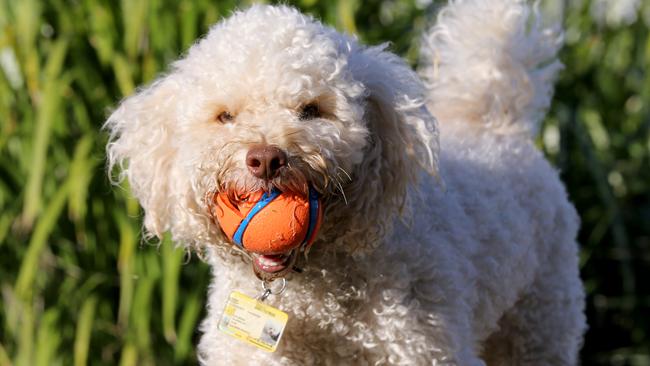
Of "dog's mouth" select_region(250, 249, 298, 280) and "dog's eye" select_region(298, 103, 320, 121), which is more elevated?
"dog's eye" select_region(298, 103, 320, 121)

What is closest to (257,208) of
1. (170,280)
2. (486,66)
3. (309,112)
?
(309,112)

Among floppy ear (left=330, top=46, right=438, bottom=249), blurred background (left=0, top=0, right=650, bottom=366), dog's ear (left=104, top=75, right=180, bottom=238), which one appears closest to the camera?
floppy ear (left=330, top=46, right=438, bottom=249)

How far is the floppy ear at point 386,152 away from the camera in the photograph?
284cm

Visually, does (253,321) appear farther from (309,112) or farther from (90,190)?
(90,190)

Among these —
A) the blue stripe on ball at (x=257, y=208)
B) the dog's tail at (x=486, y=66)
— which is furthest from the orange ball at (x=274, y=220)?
the dog's tail at (x=486, y=66)

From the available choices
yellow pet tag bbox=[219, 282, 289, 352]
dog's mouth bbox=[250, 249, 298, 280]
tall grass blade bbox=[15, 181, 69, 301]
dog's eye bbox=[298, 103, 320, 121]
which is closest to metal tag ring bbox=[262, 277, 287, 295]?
yellow pet tag bbox=[219, 282, 289, 352]

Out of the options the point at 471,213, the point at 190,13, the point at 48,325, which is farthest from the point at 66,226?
the point at 471,213

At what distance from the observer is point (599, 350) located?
5695 mm

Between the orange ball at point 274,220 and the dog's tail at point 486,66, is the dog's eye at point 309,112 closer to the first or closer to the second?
the orange ball at point 274,220

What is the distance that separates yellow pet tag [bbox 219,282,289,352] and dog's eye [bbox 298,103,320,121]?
1.67ft

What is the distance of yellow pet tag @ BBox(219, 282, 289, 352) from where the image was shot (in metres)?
2.86

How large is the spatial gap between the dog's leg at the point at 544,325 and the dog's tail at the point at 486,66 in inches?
23.6

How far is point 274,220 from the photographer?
2.60 meters

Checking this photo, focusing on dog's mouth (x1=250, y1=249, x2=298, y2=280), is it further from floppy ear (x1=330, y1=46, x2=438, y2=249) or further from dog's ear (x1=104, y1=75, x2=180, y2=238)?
dog's ear (x1=104, y1=75, x2=180, y2=238)
